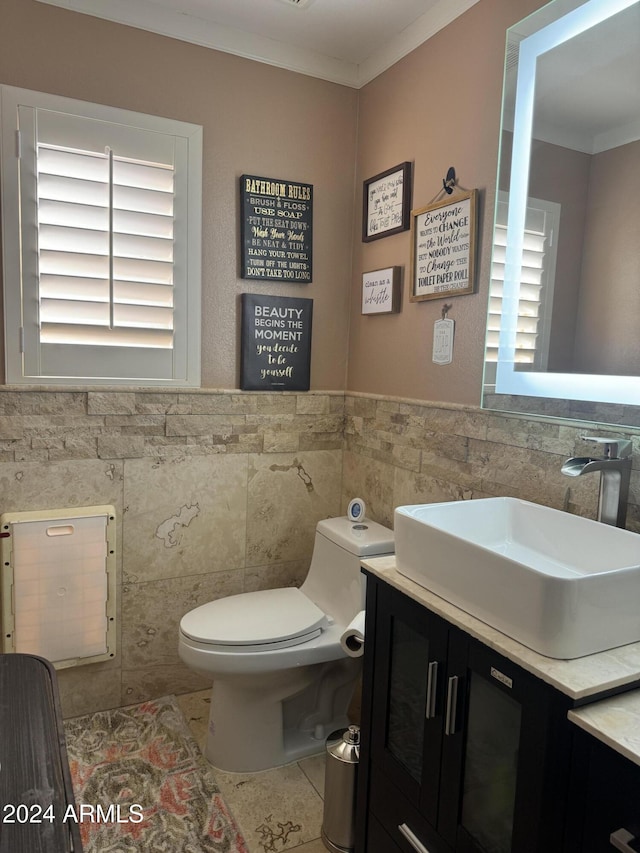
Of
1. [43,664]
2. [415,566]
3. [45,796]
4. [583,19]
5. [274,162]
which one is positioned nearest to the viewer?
[45,796]

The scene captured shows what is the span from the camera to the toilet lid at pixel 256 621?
6.27 feet

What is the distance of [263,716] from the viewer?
6.66 feet

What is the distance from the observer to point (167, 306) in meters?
2.21

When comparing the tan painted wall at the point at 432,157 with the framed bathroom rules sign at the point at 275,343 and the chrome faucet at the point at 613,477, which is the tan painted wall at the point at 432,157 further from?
the chrome faucet at the point at 613,477

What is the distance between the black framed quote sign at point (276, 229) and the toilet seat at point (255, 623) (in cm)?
129

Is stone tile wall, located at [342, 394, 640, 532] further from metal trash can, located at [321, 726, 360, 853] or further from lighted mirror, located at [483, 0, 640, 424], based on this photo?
metal trash can, located at [321, 726, 360, 853]

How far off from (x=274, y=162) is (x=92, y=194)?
75 centimetres

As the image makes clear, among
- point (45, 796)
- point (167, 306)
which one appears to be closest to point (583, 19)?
point (167, 306)

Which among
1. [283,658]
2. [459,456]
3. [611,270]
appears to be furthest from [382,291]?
[283,658]

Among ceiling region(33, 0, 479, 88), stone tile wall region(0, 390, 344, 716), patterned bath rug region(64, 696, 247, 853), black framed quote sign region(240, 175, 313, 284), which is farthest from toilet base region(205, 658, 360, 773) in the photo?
ceiling region(33, 0, 479, 88)

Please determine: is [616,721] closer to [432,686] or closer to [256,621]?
[432,686]

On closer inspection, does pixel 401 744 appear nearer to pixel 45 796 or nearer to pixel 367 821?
pixel 367 821

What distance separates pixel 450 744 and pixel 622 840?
0.38 m

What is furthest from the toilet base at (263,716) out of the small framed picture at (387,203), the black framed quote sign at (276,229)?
the small framed picture at (387,203)
